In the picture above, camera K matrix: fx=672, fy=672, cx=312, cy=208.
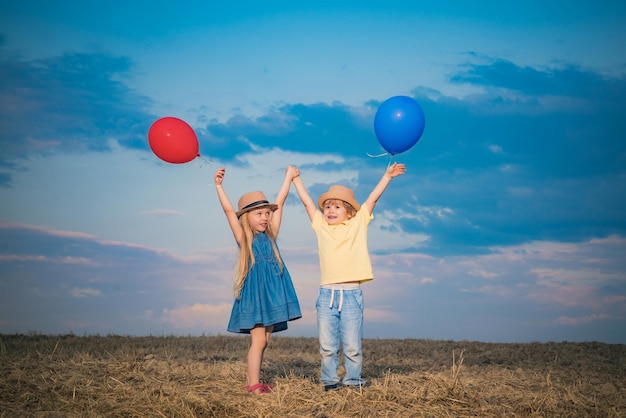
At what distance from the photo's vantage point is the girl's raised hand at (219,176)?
7152 mm

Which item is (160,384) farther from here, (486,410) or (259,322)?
(486,410)

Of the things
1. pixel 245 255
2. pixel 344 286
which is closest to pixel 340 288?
pixel 344 286

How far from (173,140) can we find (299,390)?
9.96 feet

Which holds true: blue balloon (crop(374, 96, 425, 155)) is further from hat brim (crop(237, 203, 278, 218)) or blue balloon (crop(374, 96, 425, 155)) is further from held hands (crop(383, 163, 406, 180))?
hat brim (crop(237, 203, 278, 218))

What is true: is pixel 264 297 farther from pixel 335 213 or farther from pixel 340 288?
pixel 335 213

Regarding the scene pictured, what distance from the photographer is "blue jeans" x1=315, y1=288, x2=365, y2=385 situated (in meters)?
6.77

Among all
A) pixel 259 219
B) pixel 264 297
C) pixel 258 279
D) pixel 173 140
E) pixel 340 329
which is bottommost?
pixel 340 329

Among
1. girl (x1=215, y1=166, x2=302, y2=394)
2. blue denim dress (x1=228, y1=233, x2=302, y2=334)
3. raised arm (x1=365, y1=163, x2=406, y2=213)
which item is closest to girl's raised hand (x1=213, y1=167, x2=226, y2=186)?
girl (x1=215, y1=166, x2=302, y2=394)

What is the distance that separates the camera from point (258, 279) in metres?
7.04

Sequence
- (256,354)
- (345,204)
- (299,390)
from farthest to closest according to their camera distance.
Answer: (345,204) < (256,354) < (299,390)

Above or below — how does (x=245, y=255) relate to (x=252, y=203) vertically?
below

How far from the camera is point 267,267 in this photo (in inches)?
279

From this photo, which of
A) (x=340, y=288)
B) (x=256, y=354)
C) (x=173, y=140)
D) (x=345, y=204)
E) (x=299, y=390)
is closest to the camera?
(x=299, y=390)

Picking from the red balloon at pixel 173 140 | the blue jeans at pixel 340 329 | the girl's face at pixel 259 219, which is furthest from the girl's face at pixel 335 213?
the red balloon at pixel 173 140
